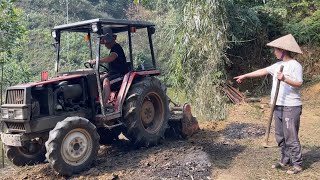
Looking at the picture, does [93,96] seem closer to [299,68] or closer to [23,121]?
[23,121]

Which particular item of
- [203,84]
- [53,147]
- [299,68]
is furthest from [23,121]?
[203,84]

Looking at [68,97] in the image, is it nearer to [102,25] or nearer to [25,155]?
[25,155]

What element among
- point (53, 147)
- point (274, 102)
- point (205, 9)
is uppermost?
point (205, 9)

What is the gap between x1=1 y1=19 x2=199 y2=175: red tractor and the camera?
514 cm

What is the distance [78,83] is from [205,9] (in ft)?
19.1

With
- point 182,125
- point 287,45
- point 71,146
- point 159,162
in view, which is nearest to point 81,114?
point 71,146

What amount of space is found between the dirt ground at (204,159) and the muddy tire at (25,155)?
163 mm

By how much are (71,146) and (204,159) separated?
6.51 feet

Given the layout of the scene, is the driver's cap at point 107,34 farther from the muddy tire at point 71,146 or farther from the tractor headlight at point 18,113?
the tractor headlight at point 18,113

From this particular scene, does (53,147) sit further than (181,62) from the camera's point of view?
No

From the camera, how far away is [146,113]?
22.2 ft

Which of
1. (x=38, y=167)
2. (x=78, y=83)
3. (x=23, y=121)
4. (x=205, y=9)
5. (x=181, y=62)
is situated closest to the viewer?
(x=23, y=121)

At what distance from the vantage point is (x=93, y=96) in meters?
6.01

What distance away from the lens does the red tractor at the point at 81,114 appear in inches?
202
